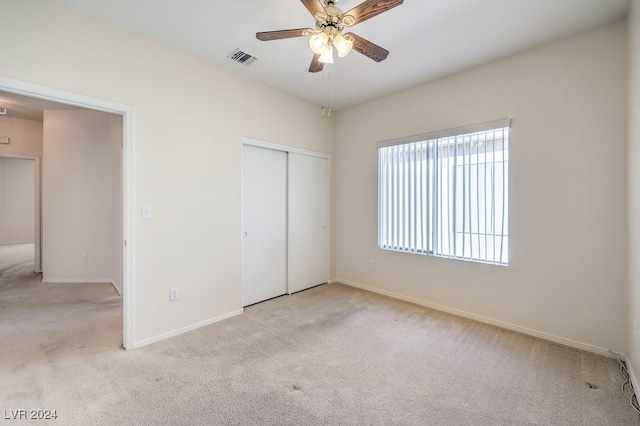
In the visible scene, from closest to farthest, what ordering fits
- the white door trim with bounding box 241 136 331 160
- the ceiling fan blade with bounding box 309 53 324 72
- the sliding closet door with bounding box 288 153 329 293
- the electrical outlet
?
1. the ceiling fan blade with bounding box 309 53 324 72
2. the electrical outlet
3. the white door trim with bounding box 241 136 331 160
4. the sliding closet door with bounding box 288 153 329 293

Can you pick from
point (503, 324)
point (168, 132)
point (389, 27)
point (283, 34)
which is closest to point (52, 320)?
point (168, 132)

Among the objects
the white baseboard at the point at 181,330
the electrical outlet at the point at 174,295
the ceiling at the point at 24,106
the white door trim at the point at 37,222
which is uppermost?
the ceiling at the point at 24,106

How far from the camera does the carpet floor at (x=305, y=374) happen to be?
166cm

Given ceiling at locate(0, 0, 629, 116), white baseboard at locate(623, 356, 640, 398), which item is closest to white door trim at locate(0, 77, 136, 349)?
ceiling at locate(0, 0, 629, 116)

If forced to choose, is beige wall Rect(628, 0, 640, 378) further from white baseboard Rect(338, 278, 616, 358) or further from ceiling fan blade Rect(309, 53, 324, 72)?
ceiling fan blade Rect(309, 53, 324, 72)

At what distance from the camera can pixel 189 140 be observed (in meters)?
2.79

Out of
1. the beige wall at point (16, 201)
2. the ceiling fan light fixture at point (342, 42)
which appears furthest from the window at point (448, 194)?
the beige wall at point (16, 201)

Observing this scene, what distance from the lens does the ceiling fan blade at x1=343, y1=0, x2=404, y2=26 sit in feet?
5.20

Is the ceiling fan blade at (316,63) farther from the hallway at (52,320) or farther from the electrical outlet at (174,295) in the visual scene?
the hallway at (52,320)

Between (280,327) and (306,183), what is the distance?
6.91 ft

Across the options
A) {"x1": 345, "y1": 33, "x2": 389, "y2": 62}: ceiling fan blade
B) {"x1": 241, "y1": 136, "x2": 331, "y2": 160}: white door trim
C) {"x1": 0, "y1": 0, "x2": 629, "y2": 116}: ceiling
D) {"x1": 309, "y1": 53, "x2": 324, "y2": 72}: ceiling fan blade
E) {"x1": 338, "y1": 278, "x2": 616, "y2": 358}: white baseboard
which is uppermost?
{"x1": 0, "y1": 0, "x2": 629, "y2": 116}: ceiling

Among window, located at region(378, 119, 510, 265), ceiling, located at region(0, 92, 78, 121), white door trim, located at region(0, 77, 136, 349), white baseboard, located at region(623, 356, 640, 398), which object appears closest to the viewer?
white baseboard, located at region(623, 356, 640, 398)

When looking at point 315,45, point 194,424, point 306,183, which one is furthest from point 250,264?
point 315,45

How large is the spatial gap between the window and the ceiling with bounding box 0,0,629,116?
78 centimetres
